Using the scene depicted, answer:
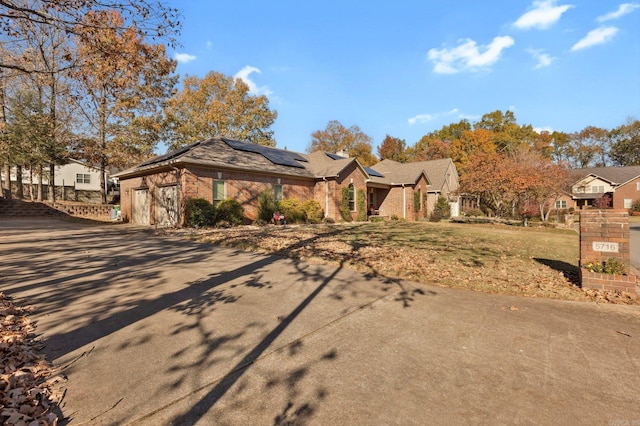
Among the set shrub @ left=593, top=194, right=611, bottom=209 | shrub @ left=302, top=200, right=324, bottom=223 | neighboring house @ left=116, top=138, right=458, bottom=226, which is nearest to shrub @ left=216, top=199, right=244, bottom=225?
neighboring house @ left=116, top=138, right=458, bottom=226

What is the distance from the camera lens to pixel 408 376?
2.83 metres

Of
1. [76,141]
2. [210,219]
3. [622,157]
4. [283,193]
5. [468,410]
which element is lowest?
[468,410]

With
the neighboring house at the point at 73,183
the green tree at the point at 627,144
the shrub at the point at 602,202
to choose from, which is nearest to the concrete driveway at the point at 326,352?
the neighboring house at the point at 73,183

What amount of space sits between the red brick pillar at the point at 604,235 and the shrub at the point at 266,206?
1499 centimetres

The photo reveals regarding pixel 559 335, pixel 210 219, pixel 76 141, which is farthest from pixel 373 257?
pixel 76 141

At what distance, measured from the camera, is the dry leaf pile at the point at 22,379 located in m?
2.19

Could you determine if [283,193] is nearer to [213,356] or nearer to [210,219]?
[210,219]

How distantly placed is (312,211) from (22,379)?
18049 millimetres

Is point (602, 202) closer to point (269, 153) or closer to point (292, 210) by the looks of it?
point (292, 210)

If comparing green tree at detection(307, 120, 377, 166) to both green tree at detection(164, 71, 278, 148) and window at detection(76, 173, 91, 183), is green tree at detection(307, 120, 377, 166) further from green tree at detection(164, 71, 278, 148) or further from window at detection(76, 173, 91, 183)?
window at detection(76, 173, 91, 183)

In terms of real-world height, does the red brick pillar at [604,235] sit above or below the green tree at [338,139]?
below

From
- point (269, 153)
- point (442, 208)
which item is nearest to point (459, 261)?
point (269, 153)

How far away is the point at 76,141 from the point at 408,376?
33.0 metres

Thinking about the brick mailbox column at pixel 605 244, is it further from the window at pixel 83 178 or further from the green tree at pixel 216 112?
the window at pixel 83 178
